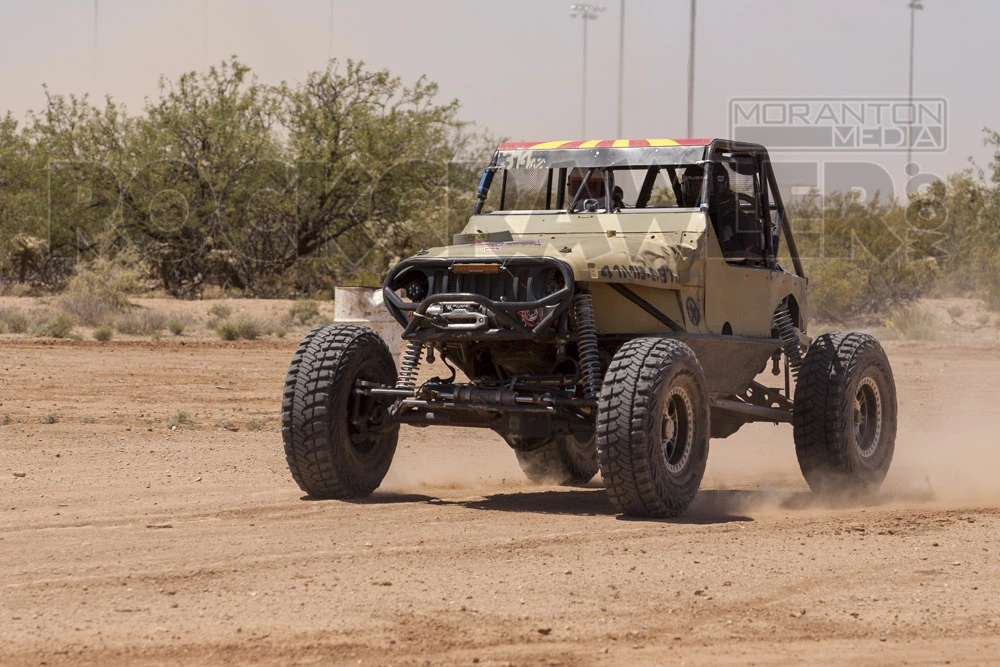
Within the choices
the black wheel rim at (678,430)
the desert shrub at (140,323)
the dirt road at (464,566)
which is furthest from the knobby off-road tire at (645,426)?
the desert shrub at (140,323)

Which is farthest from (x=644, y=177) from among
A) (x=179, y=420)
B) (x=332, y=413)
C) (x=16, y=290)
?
(x=16, y=290)

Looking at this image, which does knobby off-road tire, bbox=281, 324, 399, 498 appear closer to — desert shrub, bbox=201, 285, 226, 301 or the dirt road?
the dirt road

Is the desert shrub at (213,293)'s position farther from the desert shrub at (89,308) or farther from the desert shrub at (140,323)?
the desert shrub at (140,323)

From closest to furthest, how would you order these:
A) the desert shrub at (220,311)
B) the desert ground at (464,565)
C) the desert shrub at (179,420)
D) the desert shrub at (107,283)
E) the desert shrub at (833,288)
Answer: the desert ground at (464,565) < the desert shrub at (179,420) < the desert shrub at (220,311) < the desert shrub at (107,283) < the desert shrub at (833,288)

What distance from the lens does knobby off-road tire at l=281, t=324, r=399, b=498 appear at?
8844 mm

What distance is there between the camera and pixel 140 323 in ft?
83.3

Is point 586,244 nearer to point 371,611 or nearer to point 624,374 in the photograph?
point 624,374

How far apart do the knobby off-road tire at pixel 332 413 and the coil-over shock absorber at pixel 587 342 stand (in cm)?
157

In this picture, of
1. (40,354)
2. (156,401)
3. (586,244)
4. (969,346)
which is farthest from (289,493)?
(969,346)

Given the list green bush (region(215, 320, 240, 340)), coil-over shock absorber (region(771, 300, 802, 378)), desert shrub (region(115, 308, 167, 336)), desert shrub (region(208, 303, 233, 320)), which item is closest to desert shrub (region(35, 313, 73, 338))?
desert shrub (region(115, 308, 167, 336))

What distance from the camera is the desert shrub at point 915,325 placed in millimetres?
27672

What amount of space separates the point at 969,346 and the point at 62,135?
2309cm

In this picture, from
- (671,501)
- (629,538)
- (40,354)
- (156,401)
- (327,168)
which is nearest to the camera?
(629,538)

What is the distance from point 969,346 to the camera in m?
26.4
